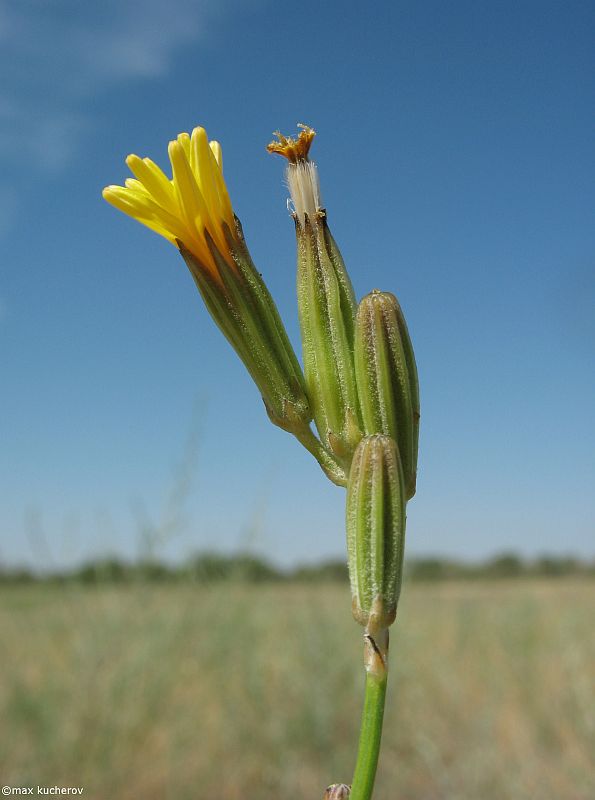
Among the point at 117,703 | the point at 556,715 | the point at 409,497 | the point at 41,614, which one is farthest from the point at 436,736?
the point at 409,497

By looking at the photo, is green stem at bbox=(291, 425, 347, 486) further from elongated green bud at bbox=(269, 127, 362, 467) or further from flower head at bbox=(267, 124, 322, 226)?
flower head at bbox=(267, 124, 322, 226)

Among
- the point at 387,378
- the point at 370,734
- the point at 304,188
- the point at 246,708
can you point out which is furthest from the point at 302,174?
the point at 246,708

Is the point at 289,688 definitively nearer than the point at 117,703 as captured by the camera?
No

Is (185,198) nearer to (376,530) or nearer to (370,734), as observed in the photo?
(376,530)

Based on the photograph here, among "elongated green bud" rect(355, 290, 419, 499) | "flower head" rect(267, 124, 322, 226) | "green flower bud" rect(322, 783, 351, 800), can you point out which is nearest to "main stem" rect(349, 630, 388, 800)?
"green flower bud" rect(322, 783, 351, 800)

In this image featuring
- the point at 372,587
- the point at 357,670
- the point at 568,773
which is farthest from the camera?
the point at 357,670

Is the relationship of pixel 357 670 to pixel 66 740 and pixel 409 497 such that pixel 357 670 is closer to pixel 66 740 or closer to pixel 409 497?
pixel 66 740
